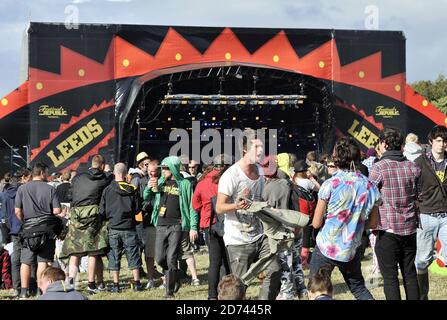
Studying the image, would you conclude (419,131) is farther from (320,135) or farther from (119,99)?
(119,99)

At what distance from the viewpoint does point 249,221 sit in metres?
5.40

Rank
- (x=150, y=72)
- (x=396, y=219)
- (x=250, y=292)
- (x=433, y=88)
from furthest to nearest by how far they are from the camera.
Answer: (x=433, y=88), (x=150, y=72), (x=250, y=292), (x=396, y=219)

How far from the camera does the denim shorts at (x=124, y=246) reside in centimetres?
786

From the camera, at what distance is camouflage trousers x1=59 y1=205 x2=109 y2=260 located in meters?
7.86

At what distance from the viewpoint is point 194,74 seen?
51.3 feet

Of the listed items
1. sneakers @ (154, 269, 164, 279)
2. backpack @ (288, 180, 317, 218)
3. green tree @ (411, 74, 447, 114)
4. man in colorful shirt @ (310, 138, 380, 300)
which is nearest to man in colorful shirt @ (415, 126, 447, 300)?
man in colorful shirt @ (310, 138, 380, 300)

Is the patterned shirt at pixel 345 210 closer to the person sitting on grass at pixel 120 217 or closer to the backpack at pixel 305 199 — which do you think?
the backpack at pixel 305 199

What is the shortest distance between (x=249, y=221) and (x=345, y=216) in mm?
769

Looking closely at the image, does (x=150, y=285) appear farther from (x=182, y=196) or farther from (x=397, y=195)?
(x=397, y=195)

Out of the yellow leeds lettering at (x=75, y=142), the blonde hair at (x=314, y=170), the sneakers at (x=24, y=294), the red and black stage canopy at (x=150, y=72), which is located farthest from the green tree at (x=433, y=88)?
the sneakers at (x=24, y=294)

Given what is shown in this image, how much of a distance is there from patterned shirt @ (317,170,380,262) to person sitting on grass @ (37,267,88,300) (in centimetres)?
178

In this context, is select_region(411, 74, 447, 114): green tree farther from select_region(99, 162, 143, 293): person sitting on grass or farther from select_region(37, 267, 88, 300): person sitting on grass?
select_region(37, 267, 88, 300): person sitting on grass

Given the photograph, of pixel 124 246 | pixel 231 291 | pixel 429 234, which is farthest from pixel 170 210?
pixel 231 291
